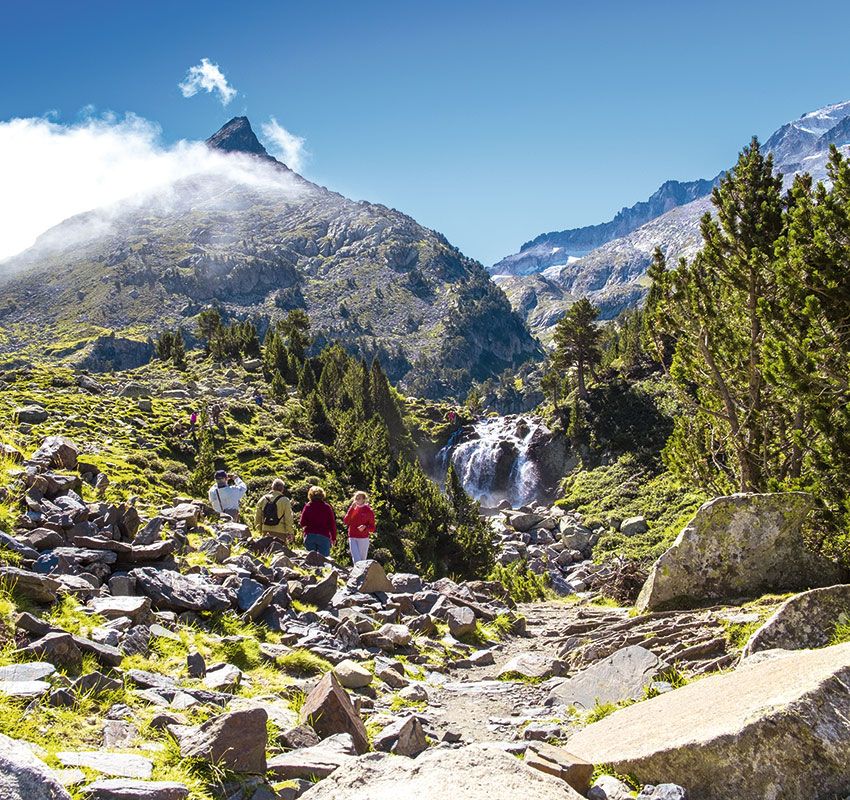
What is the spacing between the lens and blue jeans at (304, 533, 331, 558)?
1753 centimetres

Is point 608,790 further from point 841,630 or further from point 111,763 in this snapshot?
point 841,630

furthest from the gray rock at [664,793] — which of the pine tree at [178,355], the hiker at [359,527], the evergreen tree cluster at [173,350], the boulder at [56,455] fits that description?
the evergreen tree cluster at [173,350]

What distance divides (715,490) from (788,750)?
1958 centimetres

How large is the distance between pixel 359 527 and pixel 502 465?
7226 cm

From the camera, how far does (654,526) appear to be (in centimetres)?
4622

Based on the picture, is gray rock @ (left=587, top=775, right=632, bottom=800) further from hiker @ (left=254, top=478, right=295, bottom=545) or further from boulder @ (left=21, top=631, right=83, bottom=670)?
hiker @ (left=254, top=478, right=295, bottom=545)

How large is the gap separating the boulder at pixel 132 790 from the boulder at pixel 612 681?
6306 millimetres

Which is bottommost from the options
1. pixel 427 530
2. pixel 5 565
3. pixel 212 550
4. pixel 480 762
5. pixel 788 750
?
pixel 427 530

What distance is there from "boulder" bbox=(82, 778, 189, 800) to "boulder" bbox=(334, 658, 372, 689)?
4.59m

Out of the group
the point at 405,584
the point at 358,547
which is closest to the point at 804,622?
the point at 405,584

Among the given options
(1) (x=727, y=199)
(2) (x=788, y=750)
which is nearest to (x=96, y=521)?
(2) (x=788, y=750)

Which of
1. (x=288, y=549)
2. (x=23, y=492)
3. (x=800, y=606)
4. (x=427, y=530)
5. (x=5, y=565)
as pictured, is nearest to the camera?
(x=5, y=565)

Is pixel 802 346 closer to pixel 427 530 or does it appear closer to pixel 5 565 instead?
pixel 5 565

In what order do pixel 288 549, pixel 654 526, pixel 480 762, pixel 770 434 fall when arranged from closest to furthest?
pixel 480 762 → pixel 288 549 → pixel 770 434 → pixel 654 526
